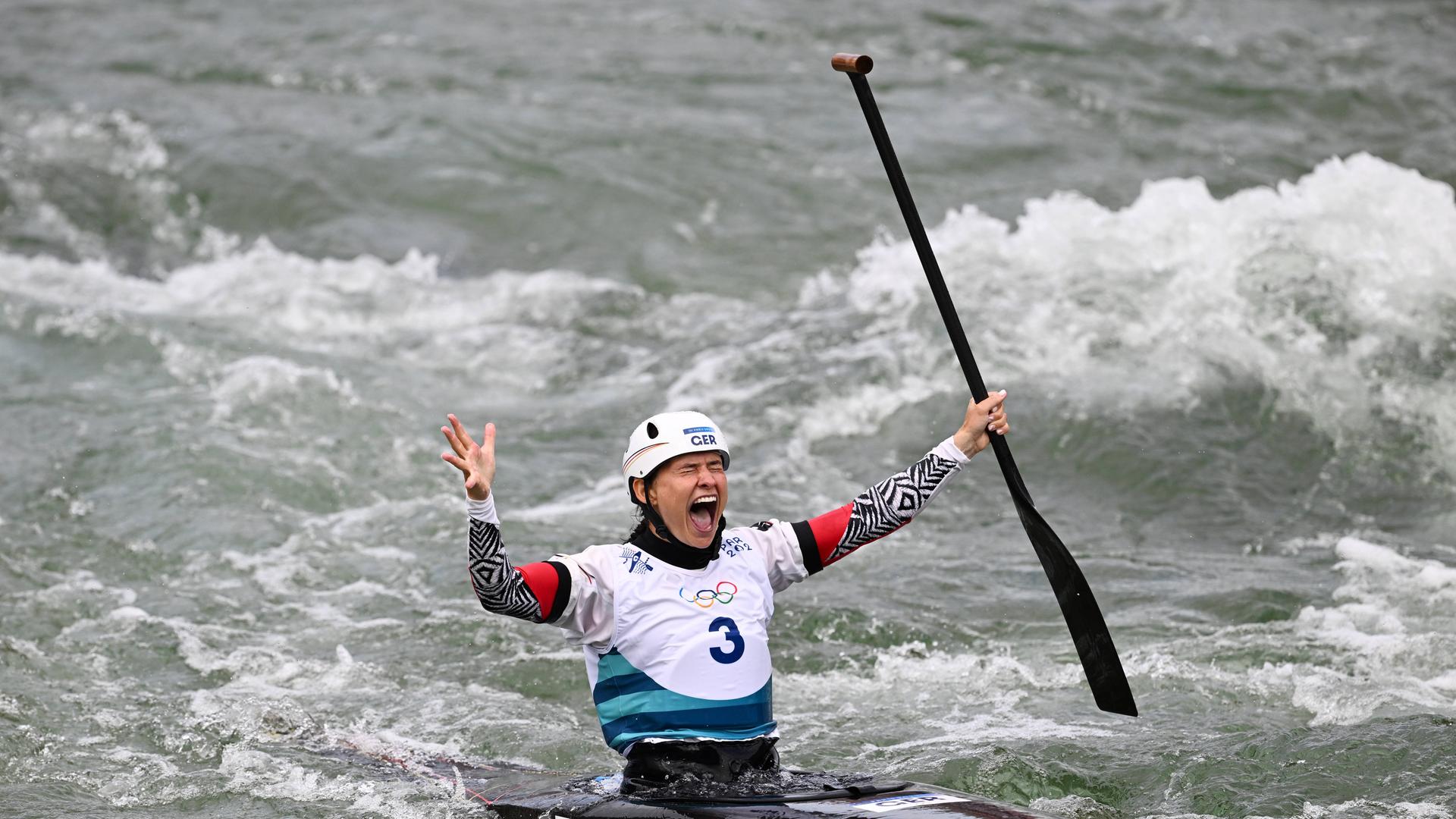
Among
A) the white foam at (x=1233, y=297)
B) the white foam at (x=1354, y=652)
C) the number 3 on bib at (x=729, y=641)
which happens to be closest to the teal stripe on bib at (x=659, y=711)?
the number 3 on bib at (x=729, y=641)

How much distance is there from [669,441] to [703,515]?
246 millimetres

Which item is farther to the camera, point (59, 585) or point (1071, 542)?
point (1071, 542)

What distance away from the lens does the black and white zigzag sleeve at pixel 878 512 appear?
5.28m

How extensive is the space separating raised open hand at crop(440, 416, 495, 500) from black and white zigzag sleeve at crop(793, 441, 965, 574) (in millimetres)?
1120

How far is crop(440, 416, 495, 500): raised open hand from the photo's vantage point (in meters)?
4.57

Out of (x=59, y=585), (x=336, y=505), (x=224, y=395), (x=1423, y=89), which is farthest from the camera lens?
(x=1423, y=89)

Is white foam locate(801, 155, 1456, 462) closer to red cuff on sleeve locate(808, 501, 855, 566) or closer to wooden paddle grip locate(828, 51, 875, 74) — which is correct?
wooden paddle grip locate(828, 51, 875, 74)

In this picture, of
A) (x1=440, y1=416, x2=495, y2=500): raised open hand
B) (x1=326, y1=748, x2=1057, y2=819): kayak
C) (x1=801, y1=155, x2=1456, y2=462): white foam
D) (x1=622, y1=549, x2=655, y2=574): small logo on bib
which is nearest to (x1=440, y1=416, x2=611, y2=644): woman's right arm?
(x1=440, y1=416, x2=495, y2=500): raised open hand

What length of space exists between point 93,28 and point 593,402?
37.5 ft

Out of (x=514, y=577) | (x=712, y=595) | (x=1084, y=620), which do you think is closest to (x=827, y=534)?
(x=712, y=595)

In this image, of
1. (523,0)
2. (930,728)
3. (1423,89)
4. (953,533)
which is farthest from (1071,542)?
(523,0)

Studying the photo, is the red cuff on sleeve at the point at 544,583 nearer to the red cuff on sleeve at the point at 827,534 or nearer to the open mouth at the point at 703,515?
the open mouth at the point at 703,515

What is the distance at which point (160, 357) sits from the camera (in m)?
11.4

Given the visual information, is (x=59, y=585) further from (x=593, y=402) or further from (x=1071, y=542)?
(x=1071, y=542)
